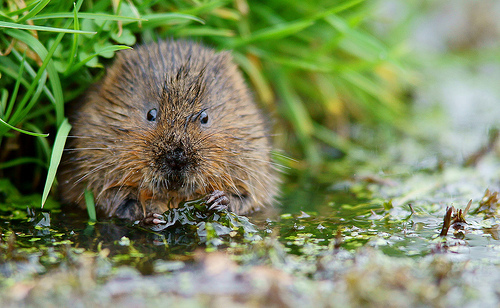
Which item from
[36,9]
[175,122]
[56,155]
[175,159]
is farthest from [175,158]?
[36,9]

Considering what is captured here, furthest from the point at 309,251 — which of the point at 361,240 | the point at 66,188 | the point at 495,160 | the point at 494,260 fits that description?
the point at 495,160

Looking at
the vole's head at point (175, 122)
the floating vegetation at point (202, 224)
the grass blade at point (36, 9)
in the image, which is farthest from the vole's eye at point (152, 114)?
the grass blade at point (36, 9)

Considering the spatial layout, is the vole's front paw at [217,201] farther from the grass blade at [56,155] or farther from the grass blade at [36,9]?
the grass blade at [36,9]

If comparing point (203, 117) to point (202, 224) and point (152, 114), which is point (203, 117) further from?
point (202, 224)

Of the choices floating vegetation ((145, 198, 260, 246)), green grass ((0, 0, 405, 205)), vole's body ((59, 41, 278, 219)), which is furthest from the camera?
green grass ((0, 0, 405, 205))

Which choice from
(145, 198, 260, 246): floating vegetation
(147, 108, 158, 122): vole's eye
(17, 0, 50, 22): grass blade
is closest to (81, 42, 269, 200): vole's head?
(147, 108, 158, 122): vole's eye

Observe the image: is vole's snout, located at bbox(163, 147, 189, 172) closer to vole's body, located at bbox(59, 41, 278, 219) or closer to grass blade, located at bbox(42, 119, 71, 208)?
vole's body, located at bbox(59, 41, 278, 219)
